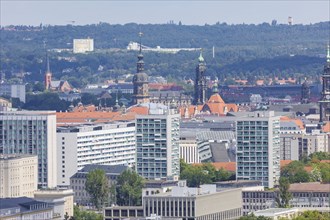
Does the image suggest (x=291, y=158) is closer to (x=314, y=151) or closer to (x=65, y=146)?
(x=314, y=151)

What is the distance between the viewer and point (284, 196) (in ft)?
316

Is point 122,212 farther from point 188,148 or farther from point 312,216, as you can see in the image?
point 188,148

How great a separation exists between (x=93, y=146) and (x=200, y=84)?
55.1m

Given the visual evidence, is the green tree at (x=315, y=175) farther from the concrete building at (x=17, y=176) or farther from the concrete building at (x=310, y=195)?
the concrete building at (x=17, y=176)

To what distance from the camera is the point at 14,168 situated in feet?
317

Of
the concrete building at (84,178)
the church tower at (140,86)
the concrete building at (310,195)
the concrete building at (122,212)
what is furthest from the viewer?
the church tower at (140,86)

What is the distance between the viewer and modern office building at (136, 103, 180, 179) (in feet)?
351

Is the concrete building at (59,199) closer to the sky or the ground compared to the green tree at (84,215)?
closer to the sky

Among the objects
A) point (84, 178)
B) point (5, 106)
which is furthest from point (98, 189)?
point (5, 106)

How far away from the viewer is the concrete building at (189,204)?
87438 mm

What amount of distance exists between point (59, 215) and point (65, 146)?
78.1 feet

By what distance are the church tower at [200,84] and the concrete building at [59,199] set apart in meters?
70.9

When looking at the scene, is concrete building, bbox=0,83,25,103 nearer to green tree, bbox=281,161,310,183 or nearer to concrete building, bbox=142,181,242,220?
green tree, bbox=281,161,310,183

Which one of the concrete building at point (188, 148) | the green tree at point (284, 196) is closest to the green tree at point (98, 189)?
the green tree at point (284, 196)
